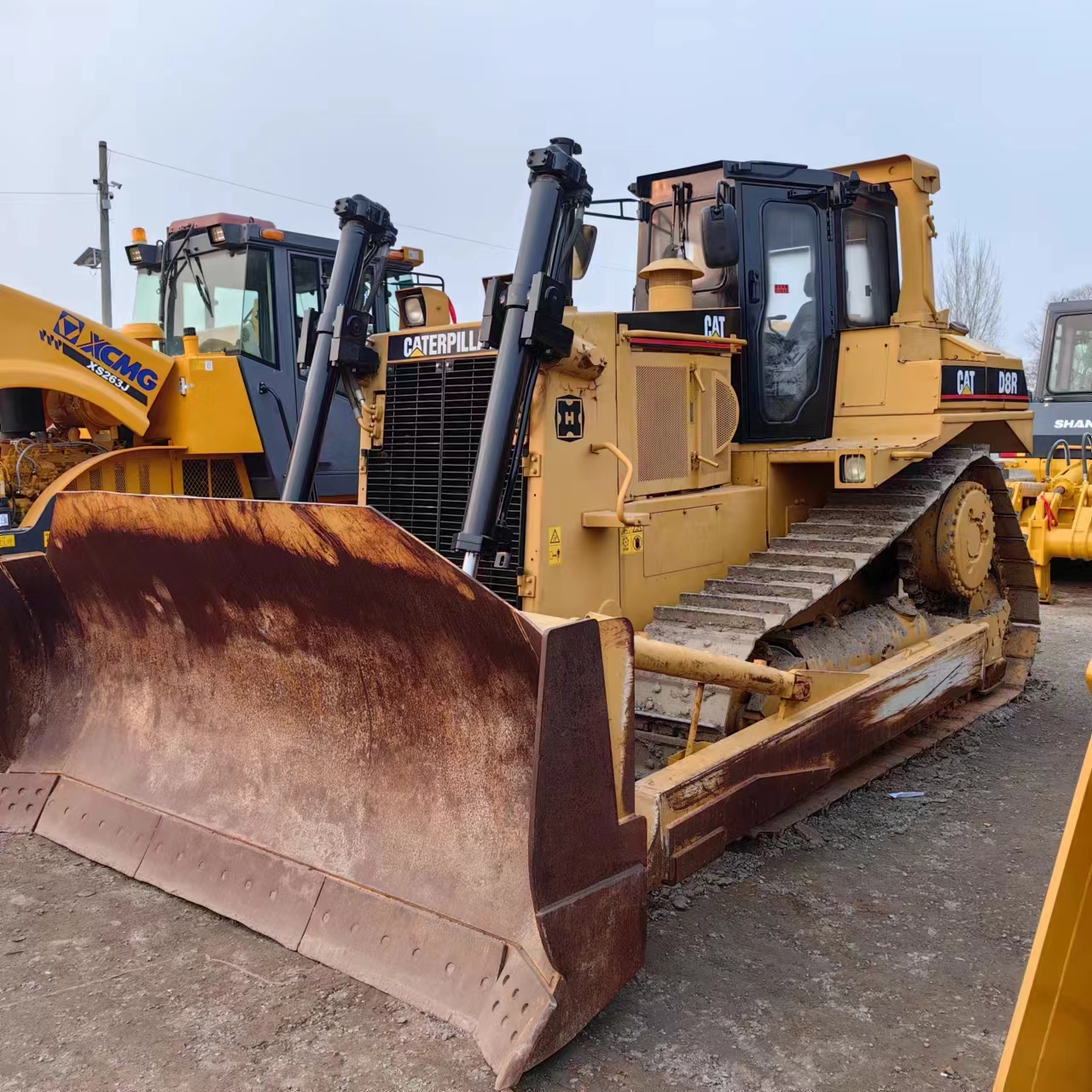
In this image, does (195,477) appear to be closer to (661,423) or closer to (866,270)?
(661,423)

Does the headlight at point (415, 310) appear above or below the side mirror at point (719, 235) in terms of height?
below

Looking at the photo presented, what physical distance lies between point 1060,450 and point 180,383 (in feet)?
29.6

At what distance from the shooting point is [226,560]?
11.4 feet

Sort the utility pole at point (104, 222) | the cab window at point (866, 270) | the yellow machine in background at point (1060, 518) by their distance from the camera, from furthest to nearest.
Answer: the utility pole at point (104, 222)
the yellow machine in background at point (1060, 518)
the cab window at point (866, 270)

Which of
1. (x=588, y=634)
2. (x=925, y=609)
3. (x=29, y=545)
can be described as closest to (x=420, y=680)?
(x=588, y=634)

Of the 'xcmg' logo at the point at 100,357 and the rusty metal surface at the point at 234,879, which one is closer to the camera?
the rusty metal surface at the point at 234,879

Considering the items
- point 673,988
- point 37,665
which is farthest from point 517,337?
point 37,665

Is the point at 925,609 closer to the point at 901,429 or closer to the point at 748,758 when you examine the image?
the point at 901,429

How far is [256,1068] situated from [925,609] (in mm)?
4697

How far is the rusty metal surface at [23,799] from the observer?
4215 mm

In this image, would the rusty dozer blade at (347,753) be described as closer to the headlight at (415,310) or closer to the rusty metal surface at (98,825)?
the rusty metal surface at (98,825)

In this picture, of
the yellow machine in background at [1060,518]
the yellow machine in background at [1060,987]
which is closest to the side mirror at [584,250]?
the yellow machine in background at [1060,987]

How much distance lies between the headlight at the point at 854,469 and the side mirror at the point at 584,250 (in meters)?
1.57

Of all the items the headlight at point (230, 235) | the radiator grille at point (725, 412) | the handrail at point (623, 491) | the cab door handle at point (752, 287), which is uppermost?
the headlight at point (230, 235)
